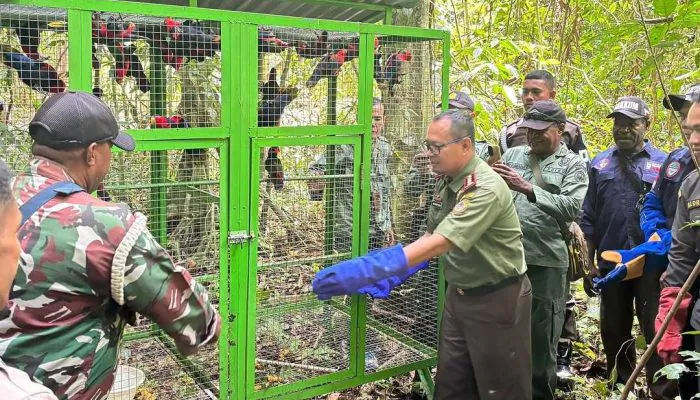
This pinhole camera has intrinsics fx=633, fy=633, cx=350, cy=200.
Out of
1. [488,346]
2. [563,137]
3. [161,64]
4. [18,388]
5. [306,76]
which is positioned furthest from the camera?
[563,137]

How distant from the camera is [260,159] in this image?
3.29 metres

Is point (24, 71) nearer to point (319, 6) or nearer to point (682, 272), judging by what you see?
point (319, 6)

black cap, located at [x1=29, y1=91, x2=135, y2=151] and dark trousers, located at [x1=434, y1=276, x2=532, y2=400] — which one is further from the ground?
black cap, located at [x1=29, y1=91, x2=135, y2=151]

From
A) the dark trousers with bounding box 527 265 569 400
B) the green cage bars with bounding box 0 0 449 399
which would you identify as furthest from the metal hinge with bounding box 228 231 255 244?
the dark trousers with bounding box 527 265 569 400

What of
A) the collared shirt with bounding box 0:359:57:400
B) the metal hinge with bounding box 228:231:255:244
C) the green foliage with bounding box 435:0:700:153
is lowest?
the metal hinge with bounding box 228:231:255:244

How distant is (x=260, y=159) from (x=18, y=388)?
2.37 metres

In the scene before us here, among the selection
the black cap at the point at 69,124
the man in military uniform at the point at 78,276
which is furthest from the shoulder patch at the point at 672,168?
the black cap at the point at 69,124

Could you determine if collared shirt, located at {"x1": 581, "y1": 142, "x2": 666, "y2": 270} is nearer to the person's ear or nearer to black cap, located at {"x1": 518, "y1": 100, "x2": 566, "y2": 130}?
black cap, located at {"x1": 518, "y1": 100, "x2": 566, "y2": 130}

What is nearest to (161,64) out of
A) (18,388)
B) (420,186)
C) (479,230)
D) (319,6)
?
(319,6)

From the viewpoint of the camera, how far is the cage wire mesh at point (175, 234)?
130 inches

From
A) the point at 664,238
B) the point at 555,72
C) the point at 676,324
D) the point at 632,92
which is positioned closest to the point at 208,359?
the point at 676,324

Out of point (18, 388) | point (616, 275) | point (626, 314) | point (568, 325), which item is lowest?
point (568, 325)

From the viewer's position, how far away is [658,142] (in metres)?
7.93

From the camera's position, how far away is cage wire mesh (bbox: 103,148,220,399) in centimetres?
330
